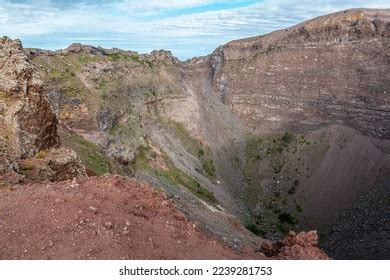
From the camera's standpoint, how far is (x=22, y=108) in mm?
17750

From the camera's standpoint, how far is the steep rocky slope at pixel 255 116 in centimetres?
4462

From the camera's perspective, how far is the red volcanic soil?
30.1 ft

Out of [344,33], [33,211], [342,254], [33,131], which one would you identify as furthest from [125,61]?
[33,211]

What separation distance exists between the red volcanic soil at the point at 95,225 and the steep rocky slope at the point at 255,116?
23348mm

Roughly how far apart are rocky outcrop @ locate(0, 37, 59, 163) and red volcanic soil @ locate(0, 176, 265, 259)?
5.30 m

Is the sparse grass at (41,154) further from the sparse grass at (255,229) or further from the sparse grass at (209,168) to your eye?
the sparse grass at (209,168)

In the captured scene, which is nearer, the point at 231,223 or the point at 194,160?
the point at 231,223

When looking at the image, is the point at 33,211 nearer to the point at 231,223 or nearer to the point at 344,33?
the point at 231,223

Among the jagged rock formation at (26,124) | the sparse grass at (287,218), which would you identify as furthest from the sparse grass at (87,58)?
the jagged rock formation at (26,124)

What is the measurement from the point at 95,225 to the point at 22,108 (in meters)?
9.61

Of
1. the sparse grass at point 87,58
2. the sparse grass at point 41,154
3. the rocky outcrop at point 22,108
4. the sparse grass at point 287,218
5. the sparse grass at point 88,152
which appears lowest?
the sparse grass at point 287,218

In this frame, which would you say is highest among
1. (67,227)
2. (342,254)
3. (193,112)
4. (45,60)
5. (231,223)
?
(45,60)

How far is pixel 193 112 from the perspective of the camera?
58875 millimetres

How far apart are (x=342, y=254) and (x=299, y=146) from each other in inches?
810
